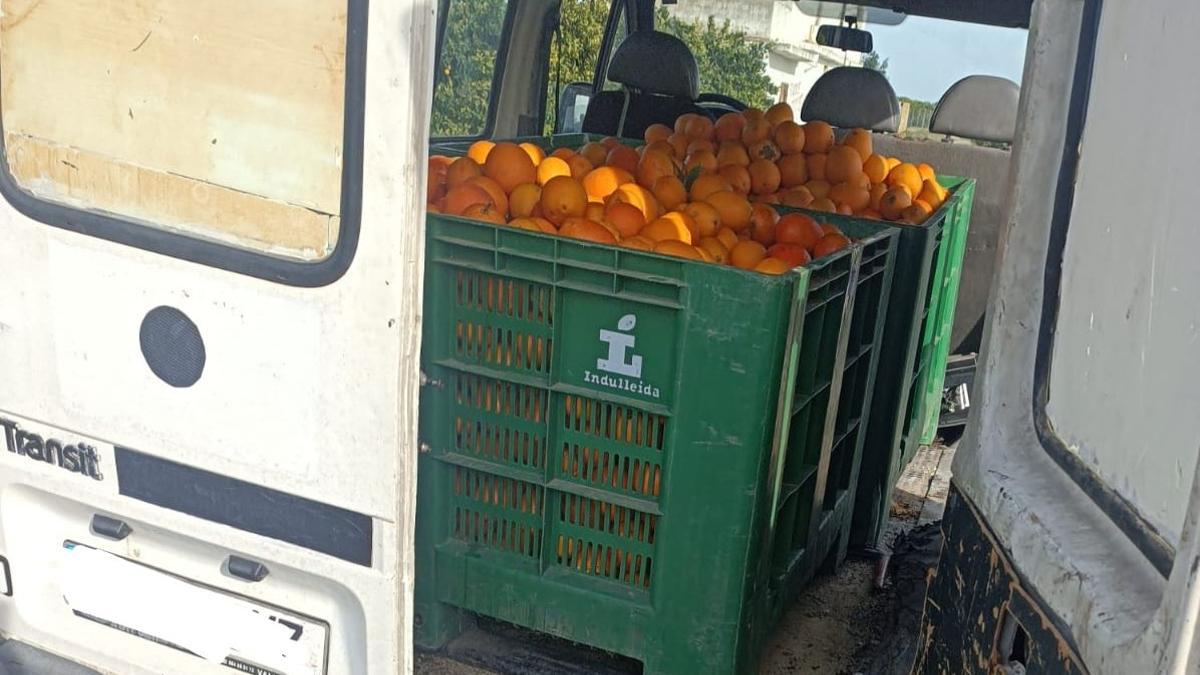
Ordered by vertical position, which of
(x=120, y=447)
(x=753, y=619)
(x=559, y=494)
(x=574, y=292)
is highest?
(x=574, y=292)

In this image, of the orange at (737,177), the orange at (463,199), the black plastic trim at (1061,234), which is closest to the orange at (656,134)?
the orange at (737,177)

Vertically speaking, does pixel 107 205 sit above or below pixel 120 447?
above

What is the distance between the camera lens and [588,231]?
270 centimetres

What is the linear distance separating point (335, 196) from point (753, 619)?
1.35 meters

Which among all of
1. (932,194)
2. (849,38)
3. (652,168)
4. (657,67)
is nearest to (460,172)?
(652,168)

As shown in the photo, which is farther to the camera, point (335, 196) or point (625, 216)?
point (625, 216)

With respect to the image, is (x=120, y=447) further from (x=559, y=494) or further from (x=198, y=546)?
(x=559, y=494)

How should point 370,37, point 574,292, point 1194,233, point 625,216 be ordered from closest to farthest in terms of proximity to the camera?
point 1194,233, point 370,37, point 574,292, point 625,216

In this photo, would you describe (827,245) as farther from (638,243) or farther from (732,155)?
(732,155)

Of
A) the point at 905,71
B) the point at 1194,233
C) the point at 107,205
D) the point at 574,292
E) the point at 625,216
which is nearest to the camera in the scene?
the point at 1194,233

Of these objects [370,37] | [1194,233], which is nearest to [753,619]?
[370,37]

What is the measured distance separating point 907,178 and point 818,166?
1.06 ft

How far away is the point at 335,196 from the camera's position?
176cm

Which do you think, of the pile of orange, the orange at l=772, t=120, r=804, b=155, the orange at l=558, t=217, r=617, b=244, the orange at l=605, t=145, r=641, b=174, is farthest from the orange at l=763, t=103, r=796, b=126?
the orange at l=558, t=217, r=617, b=244
